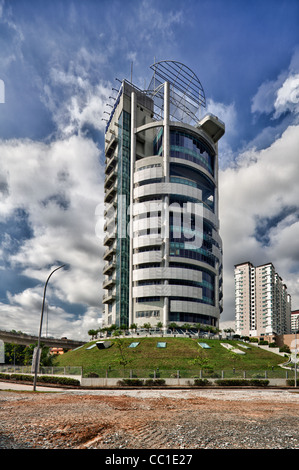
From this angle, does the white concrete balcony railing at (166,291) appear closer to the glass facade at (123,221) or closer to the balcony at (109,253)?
the glass facade at (123,221)

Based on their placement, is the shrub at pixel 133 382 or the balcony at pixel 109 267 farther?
the balcony at pixel 109 267

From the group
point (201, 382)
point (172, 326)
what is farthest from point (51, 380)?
point (172, 326)

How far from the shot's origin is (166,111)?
313 feet

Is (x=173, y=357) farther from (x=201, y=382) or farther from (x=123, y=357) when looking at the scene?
(x=201, y=382)

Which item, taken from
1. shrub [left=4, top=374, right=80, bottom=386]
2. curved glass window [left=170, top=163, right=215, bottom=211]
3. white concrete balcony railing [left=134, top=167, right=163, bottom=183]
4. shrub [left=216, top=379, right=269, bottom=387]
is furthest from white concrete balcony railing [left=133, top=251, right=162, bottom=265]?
shrub [left=216, top=379, right=269, bottom=387]

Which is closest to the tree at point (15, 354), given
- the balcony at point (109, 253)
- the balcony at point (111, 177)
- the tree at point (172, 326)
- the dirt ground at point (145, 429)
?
the balcony at point (109, 253)

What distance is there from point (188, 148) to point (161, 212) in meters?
20.9

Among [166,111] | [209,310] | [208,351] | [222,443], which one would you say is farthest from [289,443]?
[166,111]

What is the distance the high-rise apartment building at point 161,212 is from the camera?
3312 inches

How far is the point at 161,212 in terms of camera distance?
86812 millimetres

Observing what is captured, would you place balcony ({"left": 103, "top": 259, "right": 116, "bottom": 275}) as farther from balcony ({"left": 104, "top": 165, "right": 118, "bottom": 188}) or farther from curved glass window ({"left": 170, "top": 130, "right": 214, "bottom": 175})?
curved glass window ({"left": 170, "top": 130, "right": 214, "bottom": 175})

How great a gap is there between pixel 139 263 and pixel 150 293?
773 centimetres

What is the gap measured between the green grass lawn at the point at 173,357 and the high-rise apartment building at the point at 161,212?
1930cm
